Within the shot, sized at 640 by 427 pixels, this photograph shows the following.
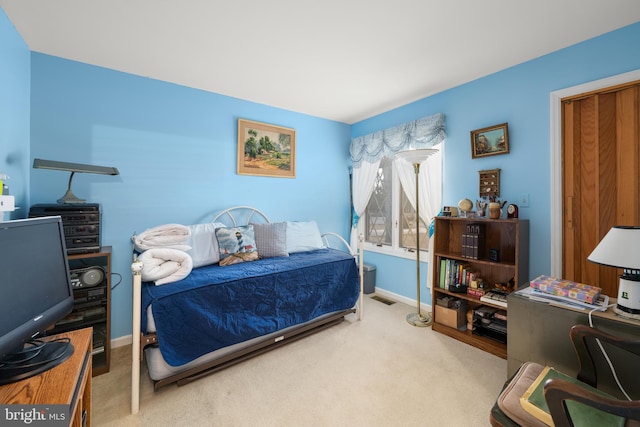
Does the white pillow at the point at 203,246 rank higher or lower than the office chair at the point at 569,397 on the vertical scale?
higher

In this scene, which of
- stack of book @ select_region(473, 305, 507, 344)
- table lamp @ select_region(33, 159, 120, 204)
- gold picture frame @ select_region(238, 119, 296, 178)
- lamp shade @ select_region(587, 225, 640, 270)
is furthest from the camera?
gold picture frame @ select_region(238, 119, 296, 178)

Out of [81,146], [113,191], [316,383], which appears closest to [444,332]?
[316,383]

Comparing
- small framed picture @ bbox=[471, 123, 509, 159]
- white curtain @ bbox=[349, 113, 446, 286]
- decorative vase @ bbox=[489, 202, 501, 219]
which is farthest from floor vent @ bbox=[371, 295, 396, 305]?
small framed picture @ bbox=[471, 123, 509, 159]

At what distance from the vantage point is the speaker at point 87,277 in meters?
2.00

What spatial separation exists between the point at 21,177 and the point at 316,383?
8.76 ft

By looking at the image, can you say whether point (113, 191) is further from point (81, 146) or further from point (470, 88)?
point (470, 88)

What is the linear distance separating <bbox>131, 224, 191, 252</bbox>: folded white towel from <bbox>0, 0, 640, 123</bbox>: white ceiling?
147 centimetres

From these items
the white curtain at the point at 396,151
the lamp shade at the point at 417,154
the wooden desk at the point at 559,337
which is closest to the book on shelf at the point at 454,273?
the white curtain at the point at 396,151

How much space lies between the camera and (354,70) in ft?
8.29

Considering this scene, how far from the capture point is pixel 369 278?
3.77 meters

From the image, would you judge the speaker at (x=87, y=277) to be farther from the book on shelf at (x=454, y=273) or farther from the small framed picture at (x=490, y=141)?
the small framed picture at (x=490, y=141)

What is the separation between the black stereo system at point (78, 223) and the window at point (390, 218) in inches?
122

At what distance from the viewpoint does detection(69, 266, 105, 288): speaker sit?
200 cm

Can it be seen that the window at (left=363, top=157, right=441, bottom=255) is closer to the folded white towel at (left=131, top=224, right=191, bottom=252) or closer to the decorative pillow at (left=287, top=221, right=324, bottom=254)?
the decorative pillow at (left=287, top=221, right=324, bottom=254)
